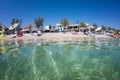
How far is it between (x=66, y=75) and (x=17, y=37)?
37.4 metres

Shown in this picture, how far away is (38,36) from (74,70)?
38.5 metres

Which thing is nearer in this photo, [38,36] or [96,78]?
[96,78]

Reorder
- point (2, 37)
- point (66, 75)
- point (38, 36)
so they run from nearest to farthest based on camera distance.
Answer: point (66, 75)
point (2, 37)
point (38, 36)

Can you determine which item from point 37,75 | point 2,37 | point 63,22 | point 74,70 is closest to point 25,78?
point 37,75

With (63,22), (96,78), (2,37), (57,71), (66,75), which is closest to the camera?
(96,78)

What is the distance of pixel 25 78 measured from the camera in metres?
8.29

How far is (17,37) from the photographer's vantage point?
1759 inches

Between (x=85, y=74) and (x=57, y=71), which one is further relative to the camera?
(x=57, y=71)

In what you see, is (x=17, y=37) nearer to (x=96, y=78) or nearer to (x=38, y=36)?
(x=38, y=36)

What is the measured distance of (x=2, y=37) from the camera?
141 ft

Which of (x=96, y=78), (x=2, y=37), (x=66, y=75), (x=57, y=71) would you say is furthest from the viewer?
(x=2, y=37)

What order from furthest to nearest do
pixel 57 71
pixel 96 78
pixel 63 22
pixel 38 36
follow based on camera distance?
1. pixel 63 22
2. pixel 38 36
3. pixel 57 71
4. pixel 96 78

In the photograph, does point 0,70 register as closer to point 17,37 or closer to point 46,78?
point 46,78

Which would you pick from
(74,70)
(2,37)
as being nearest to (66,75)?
(74,70)
